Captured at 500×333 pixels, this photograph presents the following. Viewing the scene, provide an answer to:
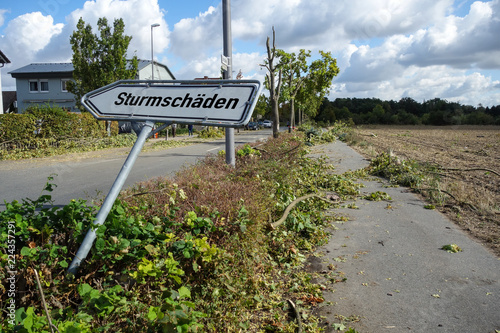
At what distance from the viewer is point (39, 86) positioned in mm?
45625

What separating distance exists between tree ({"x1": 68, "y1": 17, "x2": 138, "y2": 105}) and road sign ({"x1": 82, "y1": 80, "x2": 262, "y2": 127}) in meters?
24.8

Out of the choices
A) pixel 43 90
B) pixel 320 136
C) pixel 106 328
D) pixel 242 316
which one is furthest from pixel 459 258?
pixel 43 90

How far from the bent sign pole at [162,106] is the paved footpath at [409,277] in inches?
79.4

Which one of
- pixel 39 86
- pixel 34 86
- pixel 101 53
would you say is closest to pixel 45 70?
pixel 39 86

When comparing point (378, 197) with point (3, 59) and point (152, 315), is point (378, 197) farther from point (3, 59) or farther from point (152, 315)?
point (3, 59)

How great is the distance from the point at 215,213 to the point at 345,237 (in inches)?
112

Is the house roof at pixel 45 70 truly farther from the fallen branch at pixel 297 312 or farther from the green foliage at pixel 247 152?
the fallen branch at pixel 297 312

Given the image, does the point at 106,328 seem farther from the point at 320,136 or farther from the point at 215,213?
the point at 320,136

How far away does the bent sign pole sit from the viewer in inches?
114

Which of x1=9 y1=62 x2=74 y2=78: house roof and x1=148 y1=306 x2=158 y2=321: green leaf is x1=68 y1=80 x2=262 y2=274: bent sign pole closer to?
x1=148 y1=306 x2=158 y2=321: green leaf

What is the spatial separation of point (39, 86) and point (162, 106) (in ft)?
161

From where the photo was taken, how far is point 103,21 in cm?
2664

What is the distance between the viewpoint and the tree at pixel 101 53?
87.1 ft

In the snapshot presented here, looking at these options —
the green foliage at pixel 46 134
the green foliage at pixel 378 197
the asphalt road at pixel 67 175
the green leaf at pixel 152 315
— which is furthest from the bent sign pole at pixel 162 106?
the green foliage at pixel 46 134
